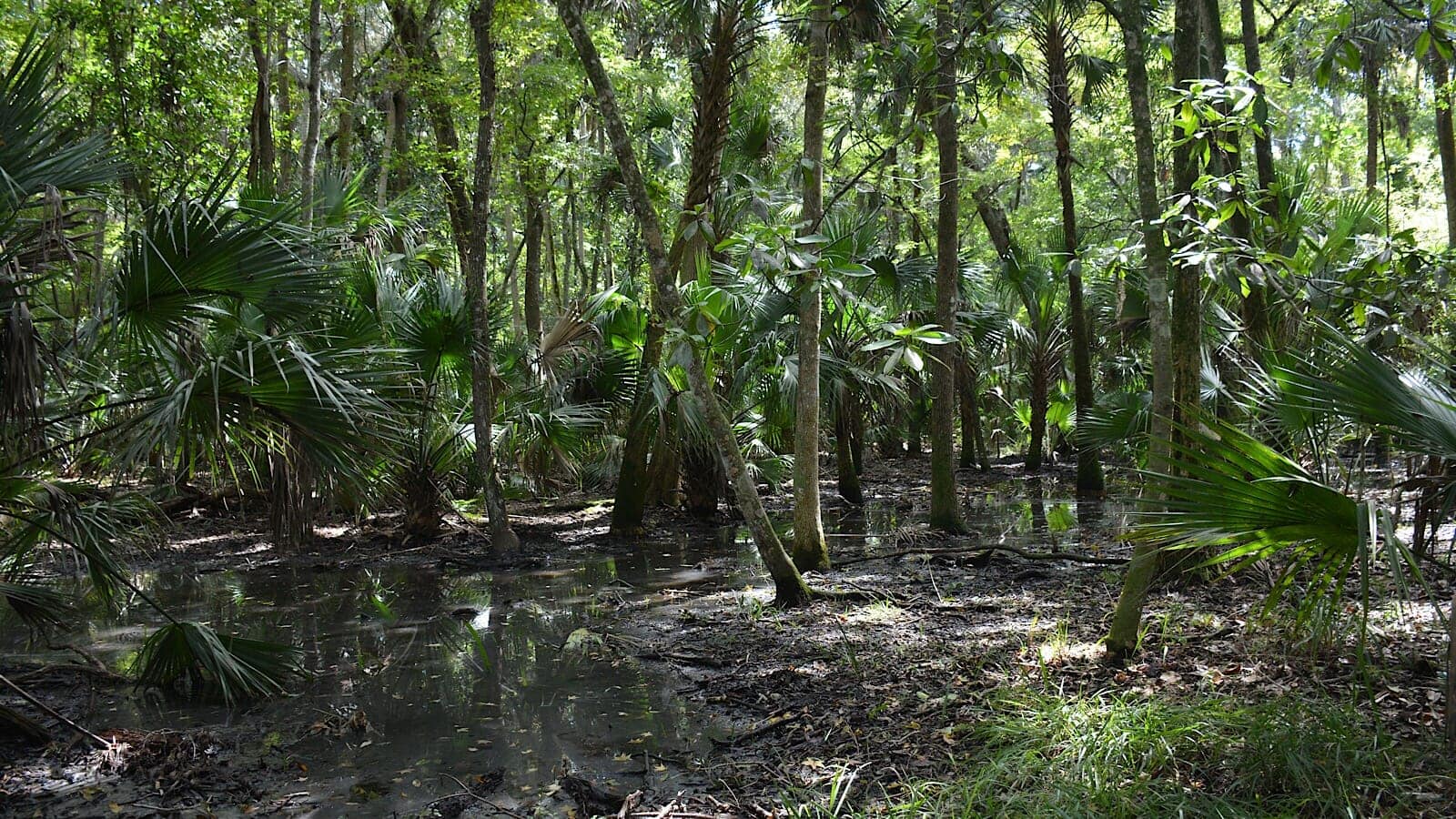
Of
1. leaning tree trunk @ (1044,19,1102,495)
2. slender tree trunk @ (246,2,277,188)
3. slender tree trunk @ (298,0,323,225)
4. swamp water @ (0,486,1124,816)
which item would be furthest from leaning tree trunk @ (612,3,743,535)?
leaning tree trunk @ (1044,19,1102,495)

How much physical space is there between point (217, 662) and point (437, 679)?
130 cm

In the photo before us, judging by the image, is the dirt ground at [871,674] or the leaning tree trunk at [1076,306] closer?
the dirt ground at [871,674]

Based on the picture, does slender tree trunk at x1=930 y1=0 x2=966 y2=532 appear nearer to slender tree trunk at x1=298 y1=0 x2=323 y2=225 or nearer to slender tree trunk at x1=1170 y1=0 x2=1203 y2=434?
slender tree trunk at x1=1170 y1=0 x2=1203 y2=434

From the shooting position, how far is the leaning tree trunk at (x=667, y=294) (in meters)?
6.98

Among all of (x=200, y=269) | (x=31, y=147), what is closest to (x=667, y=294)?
(x=200, y=269)

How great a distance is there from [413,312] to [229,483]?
461 centimetres

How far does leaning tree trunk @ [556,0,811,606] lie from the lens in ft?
22.9

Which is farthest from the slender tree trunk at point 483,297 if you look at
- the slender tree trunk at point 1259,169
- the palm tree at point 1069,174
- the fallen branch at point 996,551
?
the palm tree at point 1069,174

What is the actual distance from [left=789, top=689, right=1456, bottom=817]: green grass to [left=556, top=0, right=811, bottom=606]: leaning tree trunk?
319 centimetres

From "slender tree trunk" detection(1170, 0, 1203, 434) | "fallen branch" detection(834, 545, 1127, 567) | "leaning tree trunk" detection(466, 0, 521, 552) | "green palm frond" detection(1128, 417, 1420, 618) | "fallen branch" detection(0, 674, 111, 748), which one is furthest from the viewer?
"leaning tree trunk" detection(466, 0, 521, 552)

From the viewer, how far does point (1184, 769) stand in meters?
3.57

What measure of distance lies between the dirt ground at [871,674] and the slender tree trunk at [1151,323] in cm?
20

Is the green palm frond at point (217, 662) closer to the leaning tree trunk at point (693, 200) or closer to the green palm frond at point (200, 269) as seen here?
the green palm frond at point (200, 269)

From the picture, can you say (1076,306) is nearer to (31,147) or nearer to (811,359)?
(811,359)
